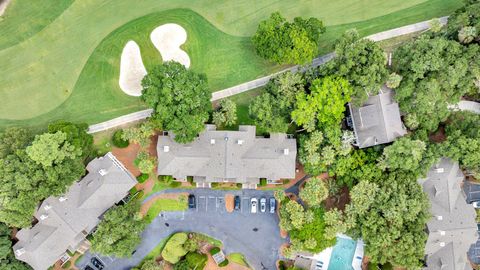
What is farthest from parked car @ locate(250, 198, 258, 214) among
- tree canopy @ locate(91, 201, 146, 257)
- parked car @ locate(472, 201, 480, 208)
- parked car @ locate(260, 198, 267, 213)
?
parked car @ locate(472, 201, 480, 208)

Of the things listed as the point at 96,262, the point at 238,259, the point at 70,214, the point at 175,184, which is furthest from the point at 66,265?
the point at 238,259

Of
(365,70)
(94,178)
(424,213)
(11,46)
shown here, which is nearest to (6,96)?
(11,46)

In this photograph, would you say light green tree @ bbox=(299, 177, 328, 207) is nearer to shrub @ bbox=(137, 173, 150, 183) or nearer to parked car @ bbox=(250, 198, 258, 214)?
parked car @ bbox=(250, 198, 258, 214)

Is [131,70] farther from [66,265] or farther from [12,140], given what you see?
[66,265]

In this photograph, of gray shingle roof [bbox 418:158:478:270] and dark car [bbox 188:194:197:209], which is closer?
gray shingle roof [bbox 418:158:478:270]

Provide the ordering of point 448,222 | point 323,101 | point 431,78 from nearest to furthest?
point 431,78 < point 323,101 < point 448,222

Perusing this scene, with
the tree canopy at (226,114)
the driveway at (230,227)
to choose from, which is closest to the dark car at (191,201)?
the driveway at (230,227)
